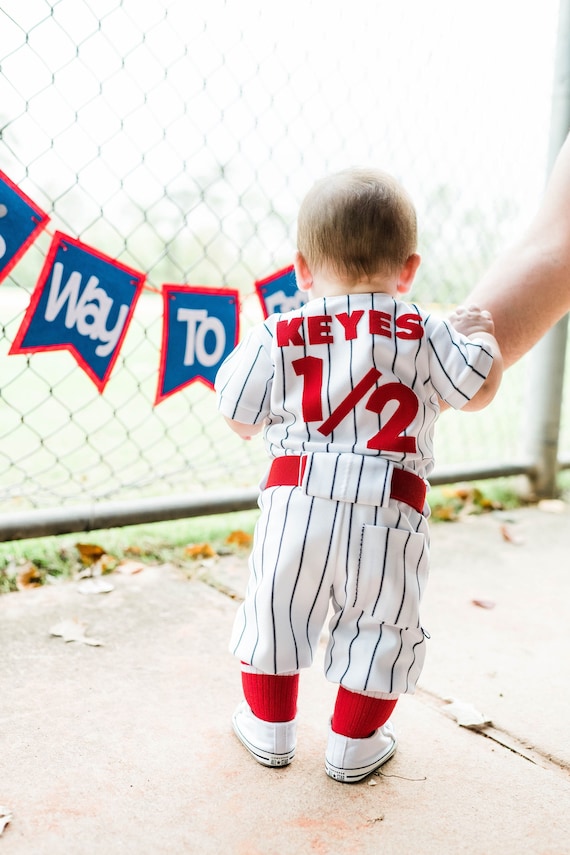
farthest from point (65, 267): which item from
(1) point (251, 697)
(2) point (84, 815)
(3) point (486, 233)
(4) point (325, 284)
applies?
(3) point (486, 233)

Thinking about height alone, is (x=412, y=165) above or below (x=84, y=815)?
above

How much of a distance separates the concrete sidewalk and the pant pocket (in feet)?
1.13

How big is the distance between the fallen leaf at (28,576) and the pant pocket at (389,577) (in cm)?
123

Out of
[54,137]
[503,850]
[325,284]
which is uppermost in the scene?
[54,137]

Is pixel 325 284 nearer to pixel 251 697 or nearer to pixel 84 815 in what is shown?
pixel 251 697

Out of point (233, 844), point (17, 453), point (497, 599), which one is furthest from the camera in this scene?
point (17, 453)

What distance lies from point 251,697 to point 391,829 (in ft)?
1.14

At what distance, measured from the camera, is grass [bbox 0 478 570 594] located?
7.93 feet

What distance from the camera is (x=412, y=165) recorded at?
11.2 feet

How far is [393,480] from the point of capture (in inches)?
57.0

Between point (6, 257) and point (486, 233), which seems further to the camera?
point (486, 233)

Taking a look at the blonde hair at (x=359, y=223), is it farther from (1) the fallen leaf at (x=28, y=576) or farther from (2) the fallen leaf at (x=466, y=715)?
(1) the fallen leaf at (x=28, y=576)

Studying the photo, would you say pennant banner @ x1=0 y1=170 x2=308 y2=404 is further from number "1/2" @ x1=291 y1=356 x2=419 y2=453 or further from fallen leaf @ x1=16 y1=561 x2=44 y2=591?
number "1/2" @ x1=291 y1=356 x2=419 y2=453

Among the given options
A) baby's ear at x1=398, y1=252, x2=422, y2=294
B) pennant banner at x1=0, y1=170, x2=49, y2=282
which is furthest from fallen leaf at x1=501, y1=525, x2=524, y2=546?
pennant banner at x1=0, y1=170, x2=49, y2=282
